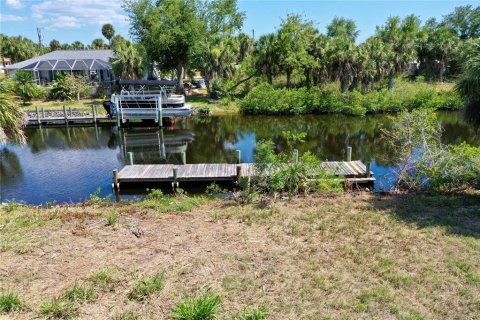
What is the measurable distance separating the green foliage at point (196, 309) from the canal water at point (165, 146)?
9.96 metres

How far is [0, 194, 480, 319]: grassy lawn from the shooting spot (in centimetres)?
583

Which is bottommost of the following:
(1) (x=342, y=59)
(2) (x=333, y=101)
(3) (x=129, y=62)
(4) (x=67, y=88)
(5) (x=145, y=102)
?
(2) (x=333, y=101)

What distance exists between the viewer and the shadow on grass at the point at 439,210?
8.71 m

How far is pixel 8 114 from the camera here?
36.5ft

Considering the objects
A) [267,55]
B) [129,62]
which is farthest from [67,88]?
[267,55]

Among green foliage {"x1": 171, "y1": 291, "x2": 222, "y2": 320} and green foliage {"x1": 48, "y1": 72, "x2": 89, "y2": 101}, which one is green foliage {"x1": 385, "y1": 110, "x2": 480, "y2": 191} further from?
green foliage {"x1": 48, "y1": 72, "x2": 89, "y2": 101}

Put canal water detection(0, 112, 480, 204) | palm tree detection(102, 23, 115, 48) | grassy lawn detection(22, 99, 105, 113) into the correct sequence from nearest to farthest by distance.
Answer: canal water detection(0, 112, 480, 204) → grassy lawn detection(22, 99, 105, 113) → palm tree detection(102, 23, 115, 48)

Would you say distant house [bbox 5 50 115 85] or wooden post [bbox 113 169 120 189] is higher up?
distant house [bbox 5 50 115 85]

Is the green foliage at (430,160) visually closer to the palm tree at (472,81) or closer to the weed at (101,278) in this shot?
the palm tree at (472,81)

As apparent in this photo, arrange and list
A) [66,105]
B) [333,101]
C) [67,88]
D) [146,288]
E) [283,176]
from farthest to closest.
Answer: [67,88] → [333,101] → [66,105] → [283,176] → [146,288]

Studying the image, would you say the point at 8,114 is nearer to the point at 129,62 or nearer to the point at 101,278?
the point at 101,278

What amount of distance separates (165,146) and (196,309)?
59.8ft

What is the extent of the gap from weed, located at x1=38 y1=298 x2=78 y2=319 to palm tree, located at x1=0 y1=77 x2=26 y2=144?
741 cm

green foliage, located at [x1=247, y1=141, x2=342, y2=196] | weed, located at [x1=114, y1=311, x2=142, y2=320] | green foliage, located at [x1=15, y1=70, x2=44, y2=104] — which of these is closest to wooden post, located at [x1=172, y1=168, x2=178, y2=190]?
green foliage, located at [x1=247, y1=141, x2=342, y2=196]
